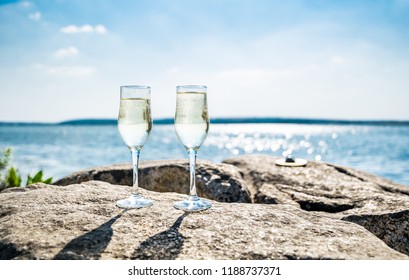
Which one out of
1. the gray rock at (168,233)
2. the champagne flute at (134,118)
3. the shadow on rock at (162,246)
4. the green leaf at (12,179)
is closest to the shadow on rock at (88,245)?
the gray rock at (168,233)

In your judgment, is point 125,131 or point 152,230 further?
point 125,131

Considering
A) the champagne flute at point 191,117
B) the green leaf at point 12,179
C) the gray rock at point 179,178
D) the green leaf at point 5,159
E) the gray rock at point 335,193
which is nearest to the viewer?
the champagne flute at point 191,117

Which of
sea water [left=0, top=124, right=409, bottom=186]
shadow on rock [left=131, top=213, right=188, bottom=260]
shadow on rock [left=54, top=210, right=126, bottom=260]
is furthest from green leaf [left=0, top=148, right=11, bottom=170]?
shadow on rock [left=131, top=213, right=188, bottom=260]

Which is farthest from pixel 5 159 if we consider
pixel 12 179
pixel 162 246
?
pixel 162 246

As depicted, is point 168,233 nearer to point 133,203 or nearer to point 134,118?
point 133,203

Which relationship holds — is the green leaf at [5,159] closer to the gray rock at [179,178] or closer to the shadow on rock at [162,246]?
the gray rock at [179,178]
